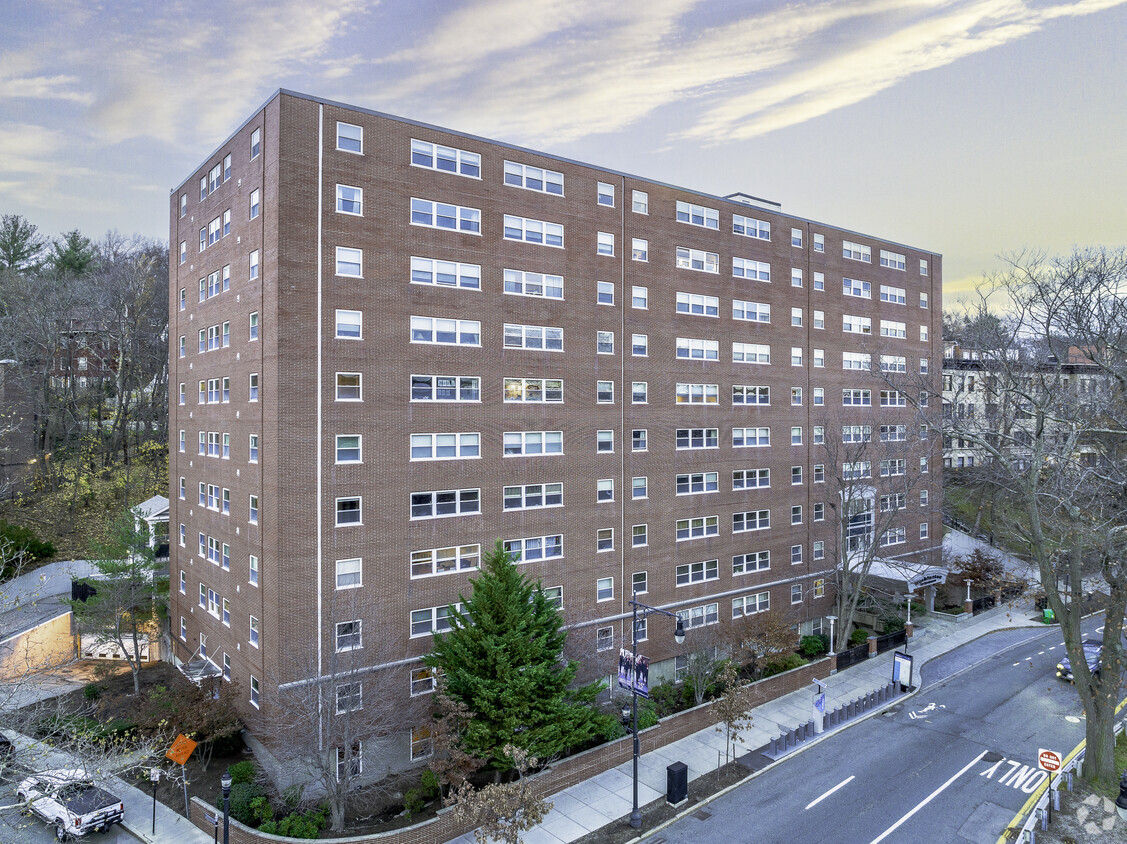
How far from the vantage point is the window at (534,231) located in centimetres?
2795

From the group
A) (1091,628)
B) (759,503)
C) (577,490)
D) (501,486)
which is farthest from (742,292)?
(1091,628)

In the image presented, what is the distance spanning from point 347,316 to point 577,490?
12227mm

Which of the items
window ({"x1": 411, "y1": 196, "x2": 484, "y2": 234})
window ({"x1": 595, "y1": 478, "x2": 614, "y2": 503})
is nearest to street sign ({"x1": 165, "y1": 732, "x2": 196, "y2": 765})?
window ({"x1": 595, "y1": 478, "x2": 614, "y2": 503})

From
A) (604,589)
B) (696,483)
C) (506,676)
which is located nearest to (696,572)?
(696,483)

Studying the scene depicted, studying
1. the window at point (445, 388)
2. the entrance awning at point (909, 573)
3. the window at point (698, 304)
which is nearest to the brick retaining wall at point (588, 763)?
the entrance awning at point (909, 573)

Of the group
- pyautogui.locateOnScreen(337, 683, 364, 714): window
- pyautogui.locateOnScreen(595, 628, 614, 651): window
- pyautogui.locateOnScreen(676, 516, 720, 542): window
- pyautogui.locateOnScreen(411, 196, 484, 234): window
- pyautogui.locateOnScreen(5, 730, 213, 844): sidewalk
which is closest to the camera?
pyautogui.locateOnScreen(5, 730, 213, 844): sidewalk

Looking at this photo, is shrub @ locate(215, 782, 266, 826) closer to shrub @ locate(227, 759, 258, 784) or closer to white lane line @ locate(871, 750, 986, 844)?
shrub @ locate(227, 759, 258, 784)

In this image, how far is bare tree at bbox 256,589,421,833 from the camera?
20.8 meters

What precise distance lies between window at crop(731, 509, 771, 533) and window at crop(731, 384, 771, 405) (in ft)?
19.7

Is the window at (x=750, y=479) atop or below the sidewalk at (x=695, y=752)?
atop

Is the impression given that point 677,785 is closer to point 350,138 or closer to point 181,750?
point 181,750

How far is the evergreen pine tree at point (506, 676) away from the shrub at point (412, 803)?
2.33 m

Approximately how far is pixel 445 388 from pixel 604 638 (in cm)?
1361

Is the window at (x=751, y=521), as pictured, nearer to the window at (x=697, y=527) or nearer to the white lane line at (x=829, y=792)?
the window at (x=697, y=527)
